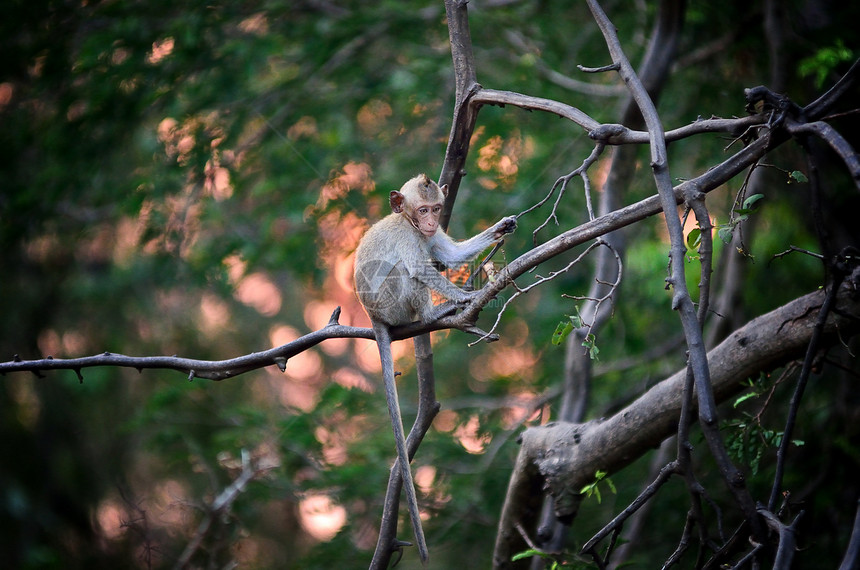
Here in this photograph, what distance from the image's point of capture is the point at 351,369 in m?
14.9

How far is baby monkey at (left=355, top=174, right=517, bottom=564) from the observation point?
4.47 m

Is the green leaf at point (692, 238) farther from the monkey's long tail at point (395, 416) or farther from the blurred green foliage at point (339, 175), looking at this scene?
the blurred green foliage at point (339, 175)

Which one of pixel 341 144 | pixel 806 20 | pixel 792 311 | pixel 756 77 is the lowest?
pixel 341 144

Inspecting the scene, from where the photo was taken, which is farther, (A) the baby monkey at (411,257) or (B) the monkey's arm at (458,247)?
(B) the monkey's arm at (458,247)

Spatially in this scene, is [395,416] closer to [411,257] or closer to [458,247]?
[411,257]

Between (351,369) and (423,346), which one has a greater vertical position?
(423,346)

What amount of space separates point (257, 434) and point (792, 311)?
234 inches

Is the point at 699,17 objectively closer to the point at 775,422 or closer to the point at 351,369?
the point at 775,422

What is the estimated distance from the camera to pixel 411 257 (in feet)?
15.8

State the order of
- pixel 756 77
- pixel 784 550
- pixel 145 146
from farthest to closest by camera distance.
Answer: pixel 145 146, pixel 756 77, pixel 784 550

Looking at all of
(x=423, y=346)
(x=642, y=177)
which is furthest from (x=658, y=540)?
(x=642, y=177)

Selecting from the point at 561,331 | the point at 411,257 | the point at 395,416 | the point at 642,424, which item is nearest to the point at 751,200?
the point at 561,331

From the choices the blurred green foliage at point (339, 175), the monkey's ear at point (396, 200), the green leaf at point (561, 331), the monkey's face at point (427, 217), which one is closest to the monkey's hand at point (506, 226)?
the monkey's face at point (427, 217)

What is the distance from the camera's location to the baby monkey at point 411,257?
14.7 feet
